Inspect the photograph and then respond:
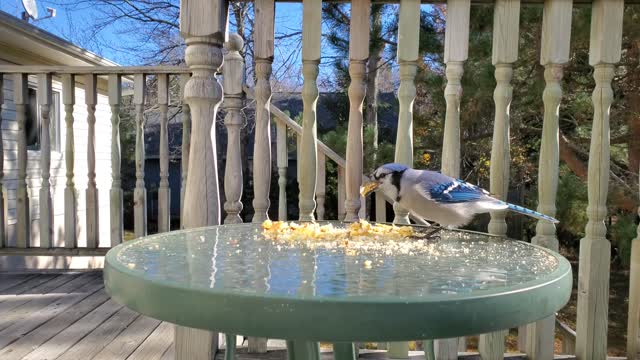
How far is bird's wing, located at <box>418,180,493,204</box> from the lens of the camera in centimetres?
138

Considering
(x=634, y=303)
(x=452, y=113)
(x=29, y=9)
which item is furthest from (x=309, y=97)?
(x=29, y=9)

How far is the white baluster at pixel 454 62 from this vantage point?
163 centimetres

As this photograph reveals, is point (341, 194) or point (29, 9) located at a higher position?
point (29, 9)

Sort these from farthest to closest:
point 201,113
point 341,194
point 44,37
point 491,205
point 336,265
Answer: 1. point 44,37
2. point 341,194
3. point 201,113
4. point 491,205
5. point 336,265

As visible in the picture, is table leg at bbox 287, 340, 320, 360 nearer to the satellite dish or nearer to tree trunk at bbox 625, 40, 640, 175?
tree trunk at bbox 625, 40, 640, 175

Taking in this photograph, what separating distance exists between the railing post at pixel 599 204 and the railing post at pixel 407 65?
1.86 ft

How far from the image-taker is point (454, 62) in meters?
1.65

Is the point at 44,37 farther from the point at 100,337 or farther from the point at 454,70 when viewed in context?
the point at 454,70

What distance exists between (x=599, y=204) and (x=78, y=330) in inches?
85.5

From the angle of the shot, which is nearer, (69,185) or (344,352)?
(344,352)

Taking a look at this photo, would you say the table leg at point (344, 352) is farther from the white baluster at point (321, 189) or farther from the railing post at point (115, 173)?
the railing post at point (115, 173)

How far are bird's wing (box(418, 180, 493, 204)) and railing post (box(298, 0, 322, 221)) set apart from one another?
1.48ft

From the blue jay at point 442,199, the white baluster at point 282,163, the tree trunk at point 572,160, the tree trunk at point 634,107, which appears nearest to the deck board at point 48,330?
the white baluster at point 282,163

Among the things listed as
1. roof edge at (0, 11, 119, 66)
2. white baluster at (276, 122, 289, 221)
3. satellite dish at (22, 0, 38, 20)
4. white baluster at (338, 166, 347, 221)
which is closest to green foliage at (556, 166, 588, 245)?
white baluster at (338, 166, 347, 221)
